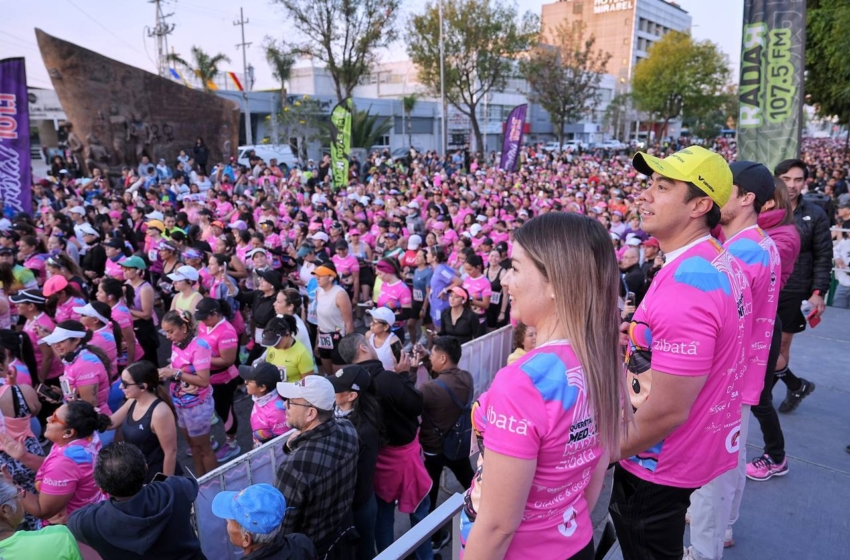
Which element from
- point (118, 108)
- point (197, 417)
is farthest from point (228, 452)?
point (118, 108)

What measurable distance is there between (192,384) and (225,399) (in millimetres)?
835

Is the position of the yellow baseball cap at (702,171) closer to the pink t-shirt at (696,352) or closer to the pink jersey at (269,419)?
the pink t-shirt at (696,352)

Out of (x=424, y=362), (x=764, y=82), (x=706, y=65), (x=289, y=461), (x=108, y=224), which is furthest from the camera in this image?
(x=706, y=65)

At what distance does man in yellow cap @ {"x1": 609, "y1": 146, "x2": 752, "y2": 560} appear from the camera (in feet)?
6.36

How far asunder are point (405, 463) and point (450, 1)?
122 ft

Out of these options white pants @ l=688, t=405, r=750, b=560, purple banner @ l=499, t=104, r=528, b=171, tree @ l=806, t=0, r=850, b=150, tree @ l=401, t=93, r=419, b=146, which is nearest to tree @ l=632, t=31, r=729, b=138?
tree @ l=401, t=93, r=419, b=146

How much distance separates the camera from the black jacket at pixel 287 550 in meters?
2.55

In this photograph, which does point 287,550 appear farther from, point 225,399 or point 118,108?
point 118,108

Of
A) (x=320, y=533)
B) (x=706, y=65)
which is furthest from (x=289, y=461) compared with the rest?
(x=706, y=65)

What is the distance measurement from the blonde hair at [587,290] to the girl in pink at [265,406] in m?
3.28

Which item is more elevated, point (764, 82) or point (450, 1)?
point (450, 1)

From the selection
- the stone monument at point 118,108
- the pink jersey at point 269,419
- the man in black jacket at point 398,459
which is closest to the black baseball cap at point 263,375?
the pink jersey at point 269,419

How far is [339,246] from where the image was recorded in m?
8.67

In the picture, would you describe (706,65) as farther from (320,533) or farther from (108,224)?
(320,533)
